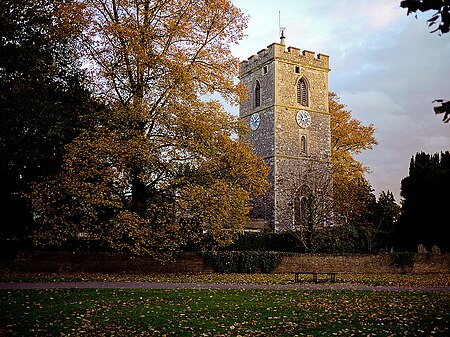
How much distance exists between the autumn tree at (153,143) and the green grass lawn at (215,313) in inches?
228

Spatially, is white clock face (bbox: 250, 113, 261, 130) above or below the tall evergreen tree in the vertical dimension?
above

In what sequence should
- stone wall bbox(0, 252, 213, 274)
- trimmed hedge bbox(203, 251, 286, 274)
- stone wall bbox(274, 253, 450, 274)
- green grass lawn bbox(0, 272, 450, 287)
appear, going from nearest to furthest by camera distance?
green grass lawn bbox(0, 272, 450, 287) < stone wall bbox(0, 252, 213, 274) < trimmed hedge bbox(203, 251, 286, 274) < stone wall bbox(274, 253, 450, 274)

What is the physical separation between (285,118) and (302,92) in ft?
10.6

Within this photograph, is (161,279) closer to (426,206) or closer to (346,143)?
(426,206)

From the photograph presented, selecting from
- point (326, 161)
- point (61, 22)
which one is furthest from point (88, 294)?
point (326, 161)

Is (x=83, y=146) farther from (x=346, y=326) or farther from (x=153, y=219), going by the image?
(x=346, y=326)

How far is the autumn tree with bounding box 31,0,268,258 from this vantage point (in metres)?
17.0

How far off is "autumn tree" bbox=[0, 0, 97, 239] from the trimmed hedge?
776cm

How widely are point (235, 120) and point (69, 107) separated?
6571 mm

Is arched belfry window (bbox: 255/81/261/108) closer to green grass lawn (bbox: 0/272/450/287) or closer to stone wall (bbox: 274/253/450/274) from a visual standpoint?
stone wall (bbox: 274/253/450/274)

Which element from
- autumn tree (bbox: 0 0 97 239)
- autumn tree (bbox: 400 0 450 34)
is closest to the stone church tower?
autumn tree (bbox: 0 0 97 239)

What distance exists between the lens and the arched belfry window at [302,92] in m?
39.8

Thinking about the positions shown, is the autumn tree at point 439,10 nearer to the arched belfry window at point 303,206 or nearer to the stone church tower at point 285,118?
the arched belfry window at point 303,206

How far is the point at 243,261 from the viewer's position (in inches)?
868
